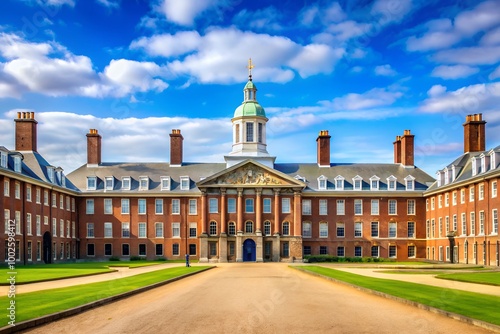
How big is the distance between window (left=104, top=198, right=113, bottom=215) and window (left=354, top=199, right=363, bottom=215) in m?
29.3

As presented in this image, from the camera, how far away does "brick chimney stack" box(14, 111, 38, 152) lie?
63.3 metres

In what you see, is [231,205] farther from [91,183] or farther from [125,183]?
[91,183]

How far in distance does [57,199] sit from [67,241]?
579cm

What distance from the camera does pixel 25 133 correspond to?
63.7 meters

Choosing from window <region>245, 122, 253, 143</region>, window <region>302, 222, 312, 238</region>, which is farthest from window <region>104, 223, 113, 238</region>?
window <region>302, 222, 312, 238</region>

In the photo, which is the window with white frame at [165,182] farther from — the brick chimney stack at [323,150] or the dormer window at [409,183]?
the dormer window at [409,183]

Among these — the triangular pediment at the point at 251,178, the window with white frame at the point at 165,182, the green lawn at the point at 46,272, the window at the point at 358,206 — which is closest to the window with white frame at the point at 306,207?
the triangular pediment at the point at 251,178

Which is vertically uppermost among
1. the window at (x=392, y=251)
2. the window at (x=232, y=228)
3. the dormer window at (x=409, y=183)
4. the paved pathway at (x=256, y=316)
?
the dormer window at (x=409, y=183)

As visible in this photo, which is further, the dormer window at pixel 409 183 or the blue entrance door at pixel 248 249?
the dormer window at pixel 409 183

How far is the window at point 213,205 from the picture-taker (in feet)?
230

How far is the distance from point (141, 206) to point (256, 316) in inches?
2276

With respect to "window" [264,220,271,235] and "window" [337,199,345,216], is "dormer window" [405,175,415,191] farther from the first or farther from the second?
"window" [264,220,271,235]

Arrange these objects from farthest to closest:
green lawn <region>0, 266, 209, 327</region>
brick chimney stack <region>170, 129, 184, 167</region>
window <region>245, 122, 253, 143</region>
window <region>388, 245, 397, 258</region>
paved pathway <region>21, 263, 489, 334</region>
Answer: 1. brick chimney stack <region>170, 129, 184, 167</region>
2. window <region>245, 122, 253, 143</region>
3. window <region>388, 245, 397, 258</region>
4. green lawn <region>0, 266, 209, 327</region>
5. paved pathway <region>21, 263, 489, 334</region>

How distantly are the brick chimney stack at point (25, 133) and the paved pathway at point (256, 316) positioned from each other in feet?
149
